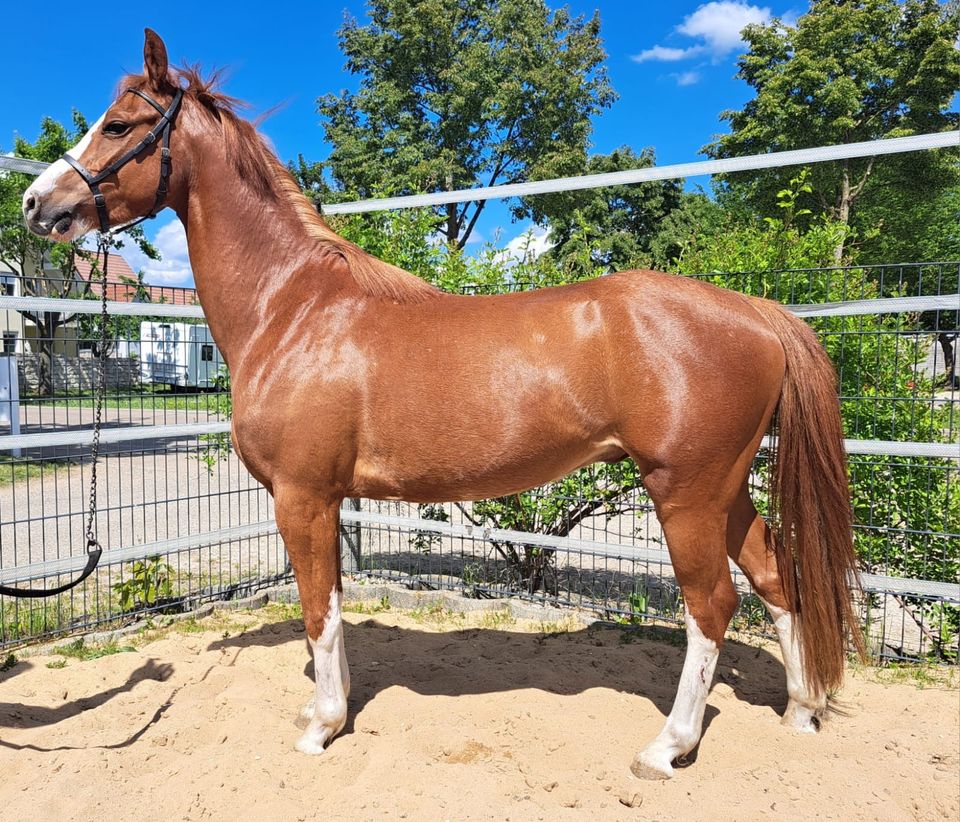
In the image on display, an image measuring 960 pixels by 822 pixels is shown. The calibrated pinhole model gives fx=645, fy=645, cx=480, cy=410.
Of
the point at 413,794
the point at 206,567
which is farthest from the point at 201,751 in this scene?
the point at 206,567

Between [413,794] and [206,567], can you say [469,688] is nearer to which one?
[413,794]

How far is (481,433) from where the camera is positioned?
256 centimetres

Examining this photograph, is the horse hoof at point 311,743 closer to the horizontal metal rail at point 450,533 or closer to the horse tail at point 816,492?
the horizontal metal rail at point 450,533

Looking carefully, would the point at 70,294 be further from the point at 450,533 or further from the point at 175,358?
the point at 450,533

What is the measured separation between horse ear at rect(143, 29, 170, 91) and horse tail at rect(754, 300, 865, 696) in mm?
2724

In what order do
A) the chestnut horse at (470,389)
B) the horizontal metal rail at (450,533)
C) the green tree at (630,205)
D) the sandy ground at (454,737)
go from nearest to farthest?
1. the sandy ground at (454,737)
2. the chestnut horse at (470,389)
3. the horizontal metal rail at (450,533)
4. the green tree at (630,205)

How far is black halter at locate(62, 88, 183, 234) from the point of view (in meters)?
2.65

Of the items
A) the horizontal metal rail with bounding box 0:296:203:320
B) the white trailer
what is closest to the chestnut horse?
the horizontal metal rail with bounding box 0:296:203:320

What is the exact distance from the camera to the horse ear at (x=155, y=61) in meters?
2.63

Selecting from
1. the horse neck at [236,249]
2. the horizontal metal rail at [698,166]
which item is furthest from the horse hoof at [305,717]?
the horizontal metal rail at [698,166]

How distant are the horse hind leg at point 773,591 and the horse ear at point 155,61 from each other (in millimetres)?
3081

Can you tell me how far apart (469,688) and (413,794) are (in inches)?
38.9

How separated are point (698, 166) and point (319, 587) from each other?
317 cm

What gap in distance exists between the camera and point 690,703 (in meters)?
2.62
